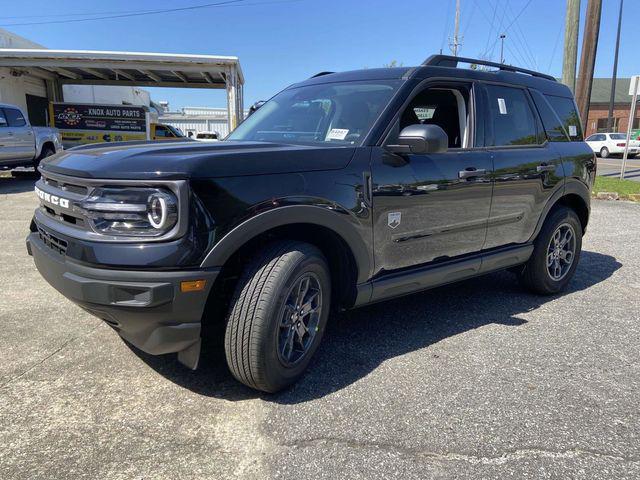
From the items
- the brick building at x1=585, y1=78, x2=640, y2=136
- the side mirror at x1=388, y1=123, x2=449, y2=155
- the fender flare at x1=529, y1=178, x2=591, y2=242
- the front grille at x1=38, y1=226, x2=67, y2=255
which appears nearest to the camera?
the front grille at x1=38, y1=226, x2=67, y2=255

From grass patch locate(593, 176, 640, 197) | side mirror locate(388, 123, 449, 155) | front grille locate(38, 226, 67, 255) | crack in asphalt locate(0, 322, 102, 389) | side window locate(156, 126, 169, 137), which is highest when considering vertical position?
side mirror locate(388, 123, 449, 155)

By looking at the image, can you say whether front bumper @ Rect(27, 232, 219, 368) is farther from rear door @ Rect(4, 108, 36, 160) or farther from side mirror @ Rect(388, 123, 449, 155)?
rear door @ Rect(4, 108, 36, 160)

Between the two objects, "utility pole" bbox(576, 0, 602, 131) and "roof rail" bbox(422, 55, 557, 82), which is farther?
"utility pole" bbox(576, 0, 602, 131)

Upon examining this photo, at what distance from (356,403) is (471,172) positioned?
1898 mm

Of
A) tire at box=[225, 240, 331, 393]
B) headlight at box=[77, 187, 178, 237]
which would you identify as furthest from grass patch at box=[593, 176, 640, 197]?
headlight at box=[77, 187, 178, 237]

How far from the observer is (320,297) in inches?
120

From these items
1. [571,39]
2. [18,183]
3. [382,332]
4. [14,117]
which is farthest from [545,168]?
[18,183]

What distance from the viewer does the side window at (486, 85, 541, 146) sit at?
4105mm

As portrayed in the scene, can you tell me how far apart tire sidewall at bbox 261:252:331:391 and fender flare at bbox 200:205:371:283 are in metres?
0.20

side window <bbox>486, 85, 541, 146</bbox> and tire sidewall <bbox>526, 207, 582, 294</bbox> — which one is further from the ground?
side window <bbox>486, 85, 541, 146</bbox>

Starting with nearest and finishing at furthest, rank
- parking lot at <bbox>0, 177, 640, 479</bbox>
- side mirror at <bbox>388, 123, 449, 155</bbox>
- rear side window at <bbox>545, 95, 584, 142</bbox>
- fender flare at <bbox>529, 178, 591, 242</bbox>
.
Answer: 1. parking lot at <bbox>0, 177, 640, 479</bbox>
2. side mirror at <bbox>388, 123, 449, 155</bbox>
3. fender flare at <bbox>529, 178, 591, 242</bbox>
4. rear side window at <bbox>545, 95, 584, 142</bbox>

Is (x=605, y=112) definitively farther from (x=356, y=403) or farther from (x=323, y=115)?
(x=356, y=403)

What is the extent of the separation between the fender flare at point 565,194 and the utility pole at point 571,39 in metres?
8.95

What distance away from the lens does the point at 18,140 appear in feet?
44.3
